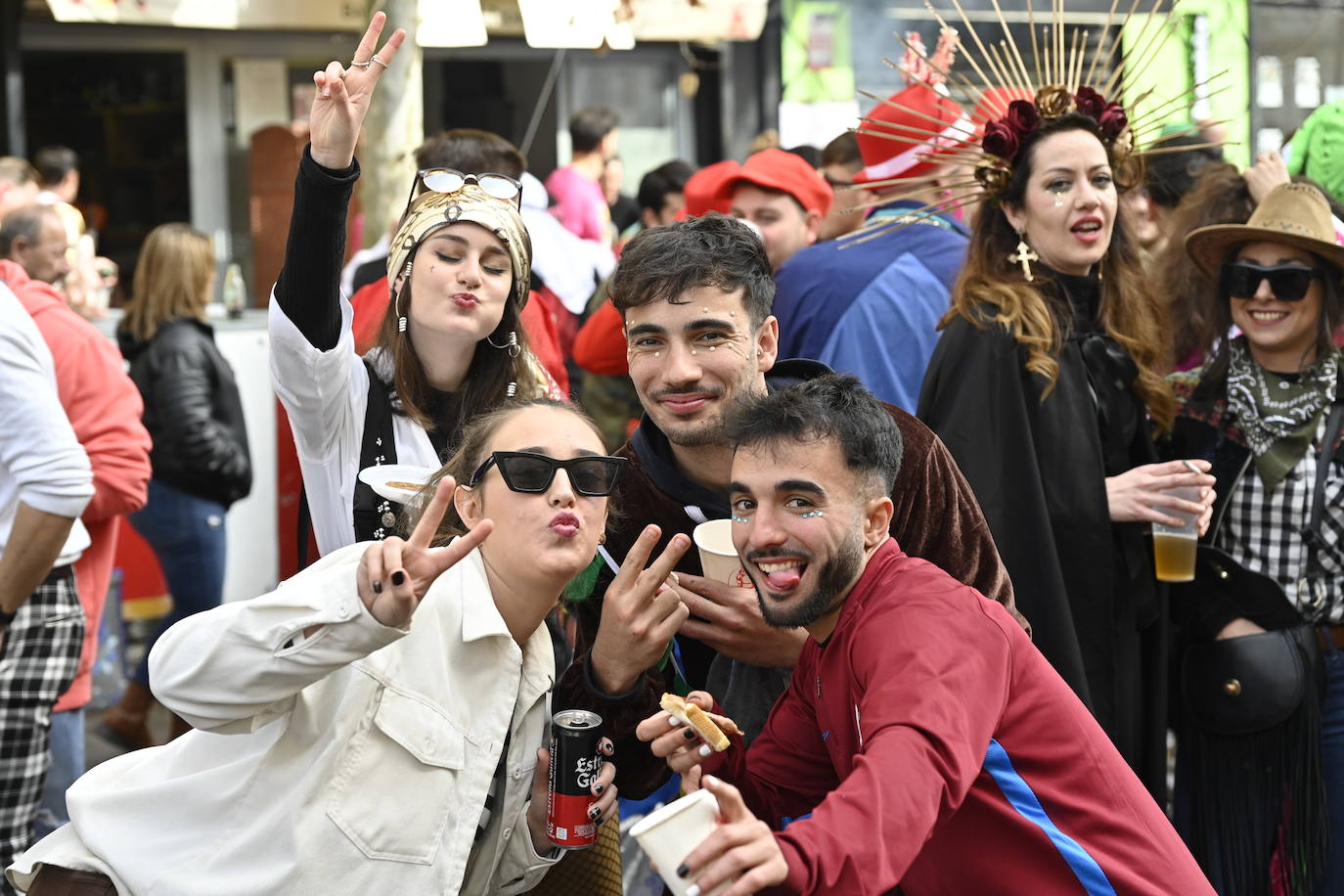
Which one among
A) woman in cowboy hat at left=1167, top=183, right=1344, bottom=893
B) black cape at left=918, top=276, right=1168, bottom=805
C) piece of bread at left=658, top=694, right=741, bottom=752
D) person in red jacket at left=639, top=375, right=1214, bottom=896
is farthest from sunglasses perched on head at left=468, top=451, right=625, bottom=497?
woman in cowboy hat at left=1167, top=183, right=1344, bottom=893

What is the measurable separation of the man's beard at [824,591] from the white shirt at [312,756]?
520 mm

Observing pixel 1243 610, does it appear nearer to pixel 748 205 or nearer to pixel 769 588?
pixel 769 588

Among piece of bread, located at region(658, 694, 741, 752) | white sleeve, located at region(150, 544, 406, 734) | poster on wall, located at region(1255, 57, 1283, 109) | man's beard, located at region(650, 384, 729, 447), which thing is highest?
poster on wall, located at region(1255, 57, 1283, 109)

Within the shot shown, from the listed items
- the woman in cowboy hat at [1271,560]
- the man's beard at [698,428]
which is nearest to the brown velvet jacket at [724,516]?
the man's beard at [698,428]

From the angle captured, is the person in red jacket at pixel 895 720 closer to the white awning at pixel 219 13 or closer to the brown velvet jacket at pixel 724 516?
the brown velvet jacket at pixel 724 516

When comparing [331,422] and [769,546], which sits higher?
[331,422]

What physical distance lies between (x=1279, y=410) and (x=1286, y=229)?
542 mm

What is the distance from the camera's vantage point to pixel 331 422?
3553 millimetres

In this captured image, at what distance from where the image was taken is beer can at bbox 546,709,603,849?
2768 mm

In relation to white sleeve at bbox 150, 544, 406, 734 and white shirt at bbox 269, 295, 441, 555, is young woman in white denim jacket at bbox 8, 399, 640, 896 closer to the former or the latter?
white sleeve at bbox 150, 544, 406, 734

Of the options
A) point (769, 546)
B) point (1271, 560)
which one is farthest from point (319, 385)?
point (1271, 560)

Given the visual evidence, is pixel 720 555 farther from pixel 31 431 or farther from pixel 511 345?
pixel 31 431

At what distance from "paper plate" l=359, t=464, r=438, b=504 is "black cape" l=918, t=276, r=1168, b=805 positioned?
1.49 meters

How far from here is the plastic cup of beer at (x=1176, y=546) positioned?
4.09 metres
